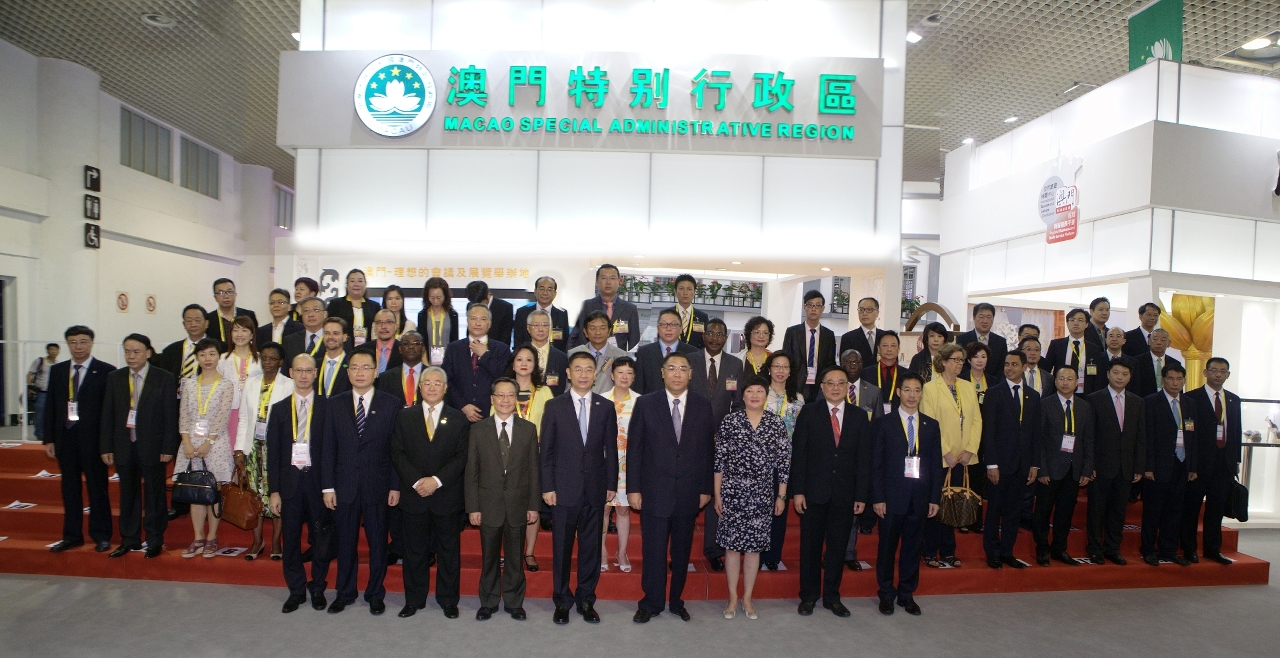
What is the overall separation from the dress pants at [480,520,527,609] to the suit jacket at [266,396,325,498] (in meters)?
1.06

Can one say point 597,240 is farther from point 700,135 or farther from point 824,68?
point 824,68

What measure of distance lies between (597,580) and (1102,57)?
9.92 meters

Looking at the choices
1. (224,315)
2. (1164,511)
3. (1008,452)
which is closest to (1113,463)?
(1164,511)

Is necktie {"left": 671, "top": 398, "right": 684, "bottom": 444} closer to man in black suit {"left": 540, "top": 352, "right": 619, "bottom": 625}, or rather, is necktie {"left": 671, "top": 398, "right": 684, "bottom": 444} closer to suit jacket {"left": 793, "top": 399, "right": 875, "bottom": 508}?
man in black suit {"left": 540, "top": 352, "right": 619, "bottom": 625}

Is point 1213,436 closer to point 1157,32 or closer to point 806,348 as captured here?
point 806,348

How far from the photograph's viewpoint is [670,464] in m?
3.96

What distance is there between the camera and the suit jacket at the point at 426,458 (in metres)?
3.91

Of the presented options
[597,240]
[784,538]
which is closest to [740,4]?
[597,240]

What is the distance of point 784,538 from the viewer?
16.2ft

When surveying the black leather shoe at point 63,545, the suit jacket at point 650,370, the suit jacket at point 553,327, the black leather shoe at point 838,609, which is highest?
the suit jacket at point 553,327

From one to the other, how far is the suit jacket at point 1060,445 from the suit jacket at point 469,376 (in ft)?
12.9

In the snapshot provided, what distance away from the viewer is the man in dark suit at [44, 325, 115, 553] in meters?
4.65

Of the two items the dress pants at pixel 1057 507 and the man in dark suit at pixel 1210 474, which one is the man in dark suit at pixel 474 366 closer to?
the dress pants at pixel 1057 507

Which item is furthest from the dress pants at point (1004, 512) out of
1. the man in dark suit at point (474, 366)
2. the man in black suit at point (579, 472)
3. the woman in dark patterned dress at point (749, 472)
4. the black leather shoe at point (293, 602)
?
the black leather shoe at point (293, 602)
